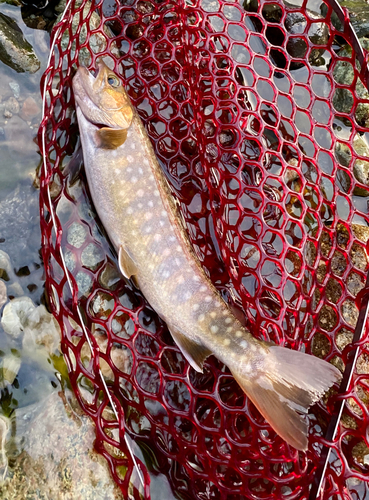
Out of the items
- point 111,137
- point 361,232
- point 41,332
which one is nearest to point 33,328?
point 41,332

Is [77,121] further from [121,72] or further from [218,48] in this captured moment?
[218,48]

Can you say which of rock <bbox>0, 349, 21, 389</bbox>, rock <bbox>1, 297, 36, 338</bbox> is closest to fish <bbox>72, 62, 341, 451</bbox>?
rock <bbox>1, 297, 36, 338</bbox>

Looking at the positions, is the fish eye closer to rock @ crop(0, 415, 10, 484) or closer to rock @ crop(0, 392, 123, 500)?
rock @ crop(0, 392, 123, 500)

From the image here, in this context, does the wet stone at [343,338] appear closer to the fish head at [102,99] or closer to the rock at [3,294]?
the fish head at [102,99]

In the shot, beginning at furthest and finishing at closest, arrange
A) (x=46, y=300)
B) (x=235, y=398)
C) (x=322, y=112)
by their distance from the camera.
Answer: (x=322, y=112) → (x=46, y=300) → (x=235, y=398)

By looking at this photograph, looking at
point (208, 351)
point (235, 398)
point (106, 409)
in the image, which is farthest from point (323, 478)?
point (106, 409)

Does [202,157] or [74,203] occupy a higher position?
[202,157]

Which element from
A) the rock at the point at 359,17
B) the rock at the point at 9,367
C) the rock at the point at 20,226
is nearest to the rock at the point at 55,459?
the rock at the point at 9,367
